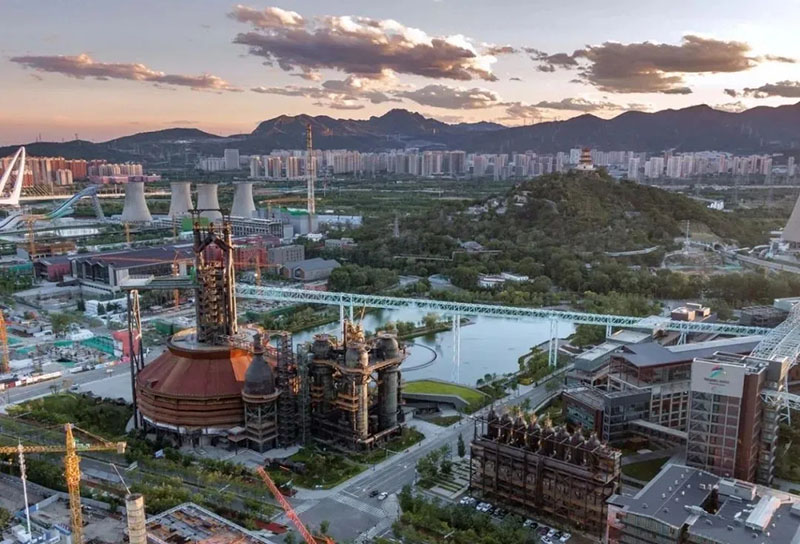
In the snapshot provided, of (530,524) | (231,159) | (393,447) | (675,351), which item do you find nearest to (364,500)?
(393,447)

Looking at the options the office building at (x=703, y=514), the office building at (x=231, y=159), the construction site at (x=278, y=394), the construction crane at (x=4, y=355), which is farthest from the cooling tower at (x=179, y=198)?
the office building at (x=231, y=159)

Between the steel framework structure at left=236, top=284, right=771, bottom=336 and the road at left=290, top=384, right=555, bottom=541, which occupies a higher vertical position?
the steel framework structure at left=236, top=284, right=771, bottom=336

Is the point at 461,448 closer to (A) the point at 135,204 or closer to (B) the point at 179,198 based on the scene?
(B) the point at 179,198

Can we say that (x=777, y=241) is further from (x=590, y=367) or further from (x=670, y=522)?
(x=670, y=522)

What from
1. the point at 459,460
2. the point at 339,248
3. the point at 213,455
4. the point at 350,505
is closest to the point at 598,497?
the point at 459,460

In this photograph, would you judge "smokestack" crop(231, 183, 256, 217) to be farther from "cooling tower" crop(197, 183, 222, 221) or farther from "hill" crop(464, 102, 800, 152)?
"hill" crop(464, 102, 800, 152)

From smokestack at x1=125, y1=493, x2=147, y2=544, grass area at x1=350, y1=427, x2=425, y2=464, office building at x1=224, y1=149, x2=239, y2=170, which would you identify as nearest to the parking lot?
grass area at x1=350, y1=427, x2=425, y2=464
